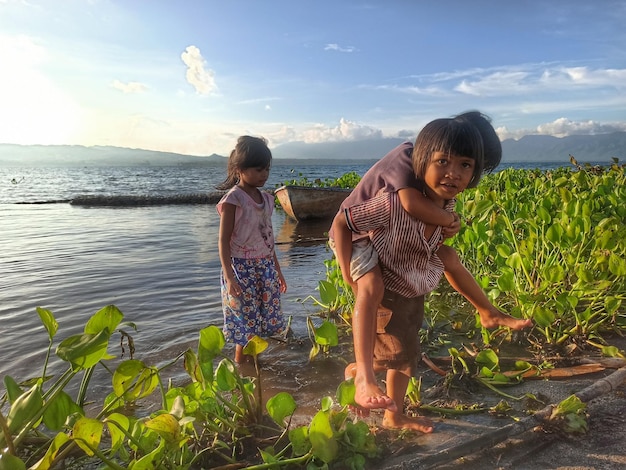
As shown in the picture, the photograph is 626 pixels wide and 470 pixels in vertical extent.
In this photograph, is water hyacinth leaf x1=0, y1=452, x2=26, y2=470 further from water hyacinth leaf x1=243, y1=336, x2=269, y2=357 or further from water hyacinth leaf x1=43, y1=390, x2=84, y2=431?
water hyacinth leaf x1=243, y1=336, x2=269, y2=357

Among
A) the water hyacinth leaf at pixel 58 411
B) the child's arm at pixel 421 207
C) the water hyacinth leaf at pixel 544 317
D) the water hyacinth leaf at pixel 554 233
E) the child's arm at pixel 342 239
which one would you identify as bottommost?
the water hyacinth leaf at pixel 544 317

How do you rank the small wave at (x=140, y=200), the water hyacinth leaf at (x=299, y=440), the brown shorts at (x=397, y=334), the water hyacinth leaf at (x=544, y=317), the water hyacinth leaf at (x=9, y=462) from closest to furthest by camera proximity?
the water hyacinth leaf at (x=9, y=462)
the water hyacinth leaf at (x=299, y=440)
the brown shorts at (x=397, y=334)
the water hyacinth leaf at (x=544, y=317)
the small wave at (x=140, y=200)

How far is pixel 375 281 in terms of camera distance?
1.90m

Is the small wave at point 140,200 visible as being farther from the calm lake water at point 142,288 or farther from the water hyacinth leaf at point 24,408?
the water hyacinth leaf at point 24,408

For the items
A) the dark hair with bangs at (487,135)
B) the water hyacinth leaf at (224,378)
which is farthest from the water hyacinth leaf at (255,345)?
the dark hair with bangs at (487,135)

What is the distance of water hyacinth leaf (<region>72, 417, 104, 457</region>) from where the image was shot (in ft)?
4.45

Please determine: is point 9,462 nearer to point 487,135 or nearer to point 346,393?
point 346,393

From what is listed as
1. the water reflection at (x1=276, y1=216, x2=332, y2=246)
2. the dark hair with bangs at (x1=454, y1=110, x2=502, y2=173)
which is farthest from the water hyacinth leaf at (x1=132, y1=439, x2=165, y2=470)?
the water reflection at (x1=276, y1=216, x2=332, y2=246)

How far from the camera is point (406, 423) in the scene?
1956 mm

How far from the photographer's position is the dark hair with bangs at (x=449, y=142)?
5.60ft

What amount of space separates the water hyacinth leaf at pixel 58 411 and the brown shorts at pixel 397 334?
1.08 metres

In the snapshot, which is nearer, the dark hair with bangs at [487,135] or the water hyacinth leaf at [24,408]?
the water hyacinth leaf at [24,408]

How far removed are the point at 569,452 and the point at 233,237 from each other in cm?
205

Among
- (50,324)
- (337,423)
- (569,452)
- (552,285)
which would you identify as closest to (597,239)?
(552,285)
